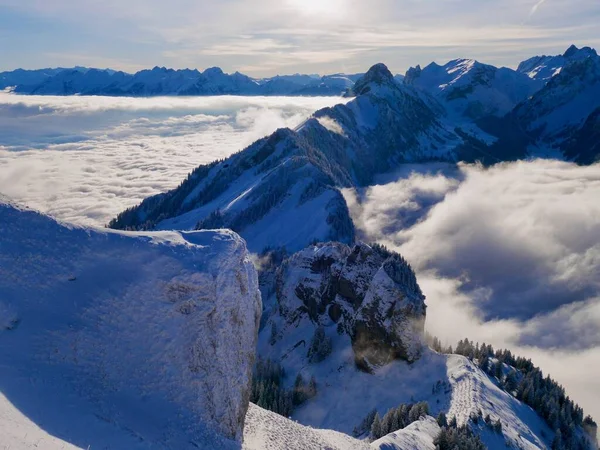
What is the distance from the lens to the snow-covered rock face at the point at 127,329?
84.0ft

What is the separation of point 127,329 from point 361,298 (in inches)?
2492

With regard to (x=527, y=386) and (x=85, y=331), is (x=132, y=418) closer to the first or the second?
(x=85, y=331)

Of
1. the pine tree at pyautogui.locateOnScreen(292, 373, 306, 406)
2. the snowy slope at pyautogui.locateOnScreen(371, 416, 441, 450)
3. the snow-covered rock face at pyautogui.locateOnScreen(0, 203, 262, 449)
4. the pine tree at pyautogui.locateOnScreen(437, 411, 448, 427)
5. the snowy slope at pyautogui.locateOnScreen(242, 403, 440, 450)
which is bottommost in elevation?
the pine tree at pyautogui.locateOnScreen(292, 373, 306, 406)

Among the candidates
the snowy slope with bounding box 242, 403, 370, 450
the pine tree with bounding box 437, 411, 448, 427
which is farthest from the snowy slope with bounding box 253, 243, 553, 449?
the snowy slope with bounding box 242, 403, 370, 450

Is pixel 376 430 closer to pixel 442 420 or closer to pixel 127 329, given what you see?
pixel 442 420

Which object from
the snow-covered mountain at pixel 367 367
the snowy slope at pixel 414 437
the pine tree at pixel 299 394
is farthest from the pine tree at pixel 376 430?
the pine tree at pixel 299 394

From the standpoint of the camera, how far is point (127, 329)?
28.3 metres

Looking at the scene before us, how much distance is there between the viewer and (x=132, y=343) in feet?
92.0

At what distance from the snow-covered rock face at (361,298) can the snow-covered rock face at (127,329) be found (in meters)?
46.9

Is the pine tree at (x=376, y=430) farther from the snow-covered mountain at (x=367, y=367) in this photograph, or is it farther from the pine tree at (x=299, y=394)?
the pine tree at (x=299, y=394)

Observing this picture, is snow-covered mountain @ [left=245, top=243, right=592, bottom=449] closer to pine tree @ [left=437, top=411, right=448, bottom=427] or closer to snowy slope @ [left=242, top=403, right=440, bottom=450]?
snowy slope @ [left=242, top=403, right=440, bottom=450]

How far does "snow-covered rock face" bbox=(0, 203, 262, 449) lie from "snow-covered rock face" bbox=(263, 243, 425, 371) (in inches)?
1847

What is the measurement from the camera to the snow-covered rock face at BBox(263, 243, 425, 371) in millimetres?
75125

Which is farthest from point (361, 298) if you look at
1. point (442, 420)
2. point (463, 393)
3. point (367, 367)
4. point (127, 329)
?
point (127, 329)
